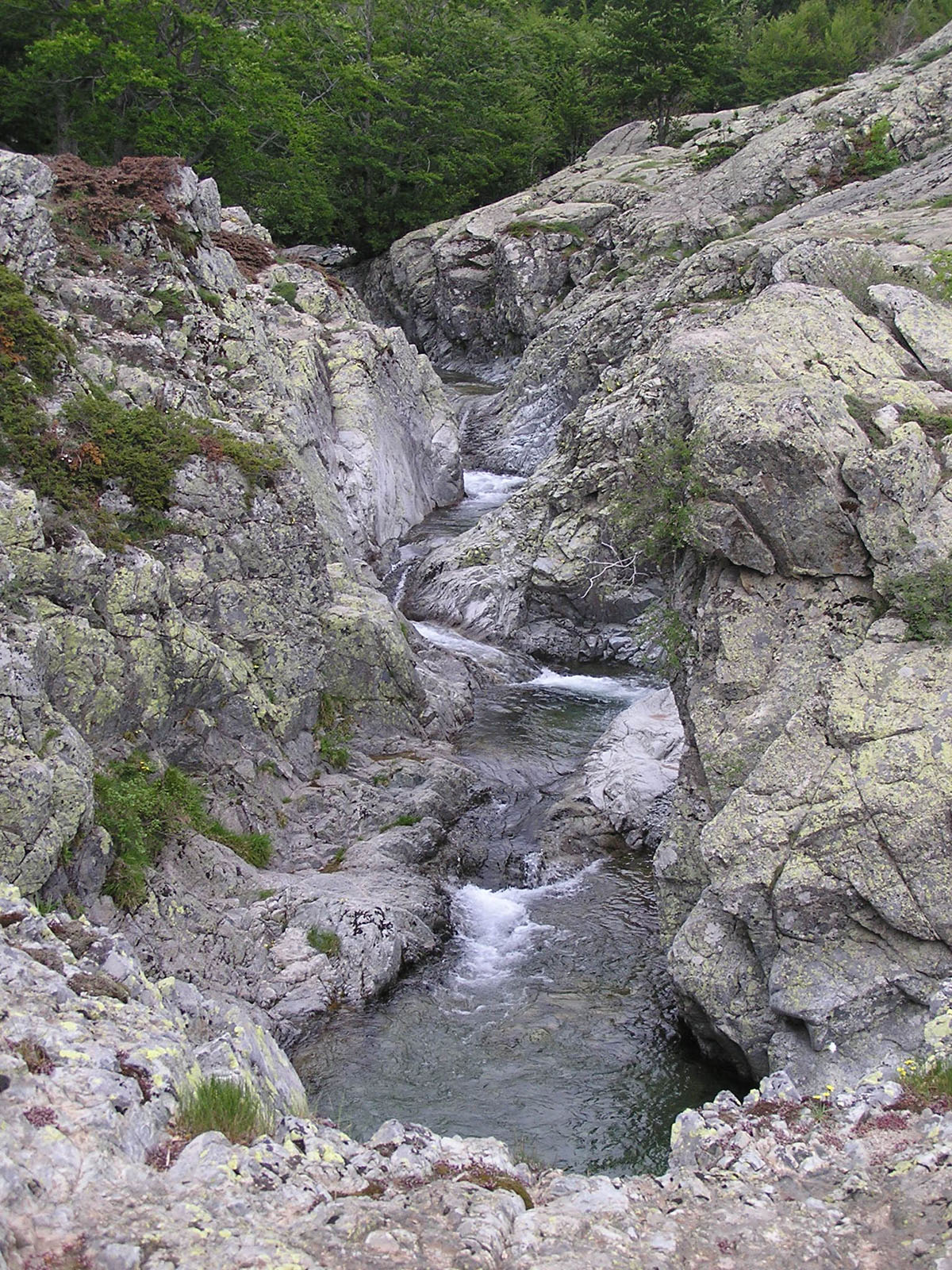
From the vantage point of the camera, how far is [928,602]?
12836 mm

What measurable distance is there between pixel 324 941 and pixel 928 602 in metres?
10.0

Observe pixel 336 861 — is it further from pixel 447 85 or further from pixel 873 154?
pixel 447 85

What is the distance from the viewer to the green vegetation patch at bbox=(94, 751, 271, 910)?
47.0 feet

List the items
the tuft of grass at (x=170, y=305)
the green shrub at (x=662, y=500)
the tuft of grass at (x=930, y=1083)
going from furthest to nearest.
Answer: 1. the tuft of grass at (x=170, y=305)
2. the green shrub at (x=662, y=500)
3. the tuft of grass at (x=930, y=1083)

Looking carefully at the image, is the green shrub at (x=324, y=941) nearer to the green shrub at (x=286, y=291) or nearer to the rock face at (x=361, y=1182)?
the rock face at (x=361, y=1182)

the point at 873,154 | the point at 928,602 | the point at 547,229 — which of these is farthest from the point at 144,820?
the point at 547,229

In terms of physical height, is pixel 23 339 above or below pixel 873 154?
below

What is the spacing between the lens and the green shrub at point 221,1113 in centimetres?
815

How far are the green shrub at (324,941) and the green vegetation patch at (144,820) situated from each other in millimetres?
2101

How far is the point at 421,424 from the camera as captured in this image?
39156 mm

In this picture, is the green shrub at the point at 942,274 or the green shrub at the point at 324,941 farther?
the green shrub at the point at 942,274

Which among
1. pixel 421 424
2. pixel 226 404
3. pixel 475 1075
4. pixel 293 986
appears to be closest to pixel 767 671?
pixel 475 1075

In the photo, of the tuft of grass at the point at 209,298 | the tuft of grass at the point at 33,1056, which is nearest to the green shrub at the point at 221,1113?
the tuft of grass at the point at 33,1056

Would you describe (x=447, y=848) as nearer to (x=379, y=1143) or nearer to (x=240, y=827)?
(x=240, y=827)
